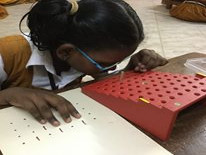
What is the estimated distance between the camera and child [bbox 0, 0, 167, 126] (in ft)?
2.04

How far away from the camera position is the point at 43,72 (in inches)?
31.1

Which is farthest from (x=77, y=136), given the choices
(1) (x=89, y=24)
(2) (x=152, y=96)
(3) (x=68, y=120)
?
(1) (x=89, y=24)

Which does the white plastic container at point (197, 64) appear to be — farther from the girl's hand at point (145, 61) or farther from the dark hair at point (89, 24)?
the dark hair at point (89, 24)

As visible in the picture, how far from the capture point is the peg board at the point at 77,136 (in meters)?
0.50

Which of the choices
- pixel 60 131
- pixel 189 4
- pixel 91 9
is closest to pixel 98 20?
pixel 91 9

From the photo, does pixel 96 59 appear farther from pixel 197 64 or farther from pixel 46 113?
pixel 197 64

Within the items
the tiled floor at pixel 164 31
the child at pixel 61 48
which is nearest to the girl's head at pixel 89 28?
the child at pixel 61 48

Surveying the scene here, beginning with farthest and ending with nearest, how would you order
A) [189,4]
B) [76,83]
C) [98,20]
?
1. [189,4]
2. [76,83]
3. [98,20]

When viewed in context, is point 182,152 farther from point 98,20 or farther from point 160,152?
point 98,20

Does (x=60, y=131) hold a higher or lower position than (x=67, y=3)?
lower

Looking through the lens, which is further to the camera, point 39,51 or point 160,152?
point 39,51

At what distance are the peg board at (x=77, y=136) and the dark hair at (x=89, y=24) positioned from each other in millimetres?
171

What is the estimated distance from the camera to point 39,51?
0.77 meters

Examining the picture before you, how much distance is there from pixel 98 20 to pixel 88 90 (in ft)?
0.53
